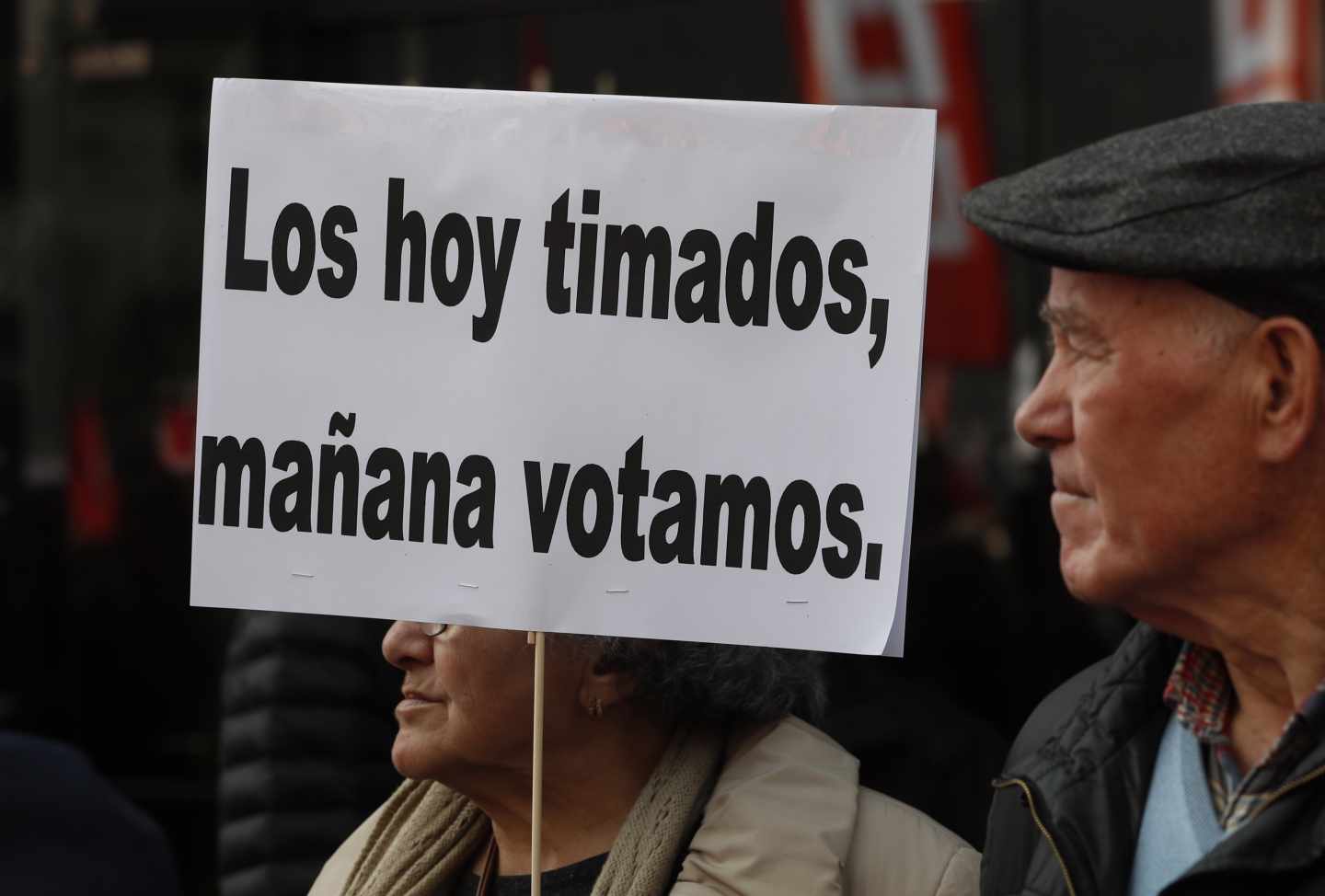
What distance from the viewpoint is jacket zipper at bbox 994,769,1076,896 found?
196 cm

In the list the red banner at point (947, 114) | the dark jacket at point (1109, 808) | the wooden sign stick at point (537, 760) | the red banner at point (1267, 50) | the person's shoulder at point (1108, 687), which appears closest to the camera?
the dark jacket at point (1109, 808)

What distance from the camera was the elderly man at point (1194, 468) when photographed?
1798mm

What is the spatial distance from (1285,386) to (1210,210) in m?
0.19

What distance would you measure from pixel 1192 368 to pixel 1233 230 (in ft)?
0.48

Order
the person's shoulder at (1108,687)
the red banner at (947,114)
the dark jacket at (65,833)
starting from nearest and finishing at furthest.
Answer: the person's shoulder at (1108,687) < the dark jacket at (65,833) < the red banner at (947,114)

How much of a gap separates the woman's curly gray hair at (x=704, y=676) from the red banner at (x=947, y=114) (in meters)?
3.05

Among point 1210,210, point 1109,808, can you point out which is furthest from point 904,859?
point 1210,210

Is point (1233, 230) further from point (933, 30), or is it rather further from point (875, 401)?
point (933, 30)

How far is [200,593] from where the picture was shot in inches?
89.2

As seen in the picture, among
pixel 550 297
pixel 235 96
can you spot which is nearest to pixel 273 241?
pixel 235 96

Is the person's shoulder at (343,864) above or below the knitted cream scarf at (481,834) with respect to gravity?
below

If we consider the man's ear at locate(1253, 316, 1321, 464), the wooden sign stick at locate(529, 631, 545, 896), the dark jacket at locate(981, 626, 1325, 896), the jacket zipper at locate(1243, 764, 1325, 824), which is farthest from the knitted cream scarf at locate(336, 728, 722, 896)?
the man's ear at locate(1253, 316, 1321, 464)

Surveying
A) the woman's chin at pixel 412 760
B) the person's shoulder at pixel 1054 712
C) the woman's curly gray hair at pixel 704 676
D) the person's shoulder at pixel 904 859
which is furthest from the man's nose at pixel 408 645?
the person's shoulder at pixel 1054 712

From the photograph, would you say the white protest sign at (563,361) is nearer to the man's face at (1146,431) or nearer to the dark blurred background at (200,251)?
the man's face at (1146,431)
